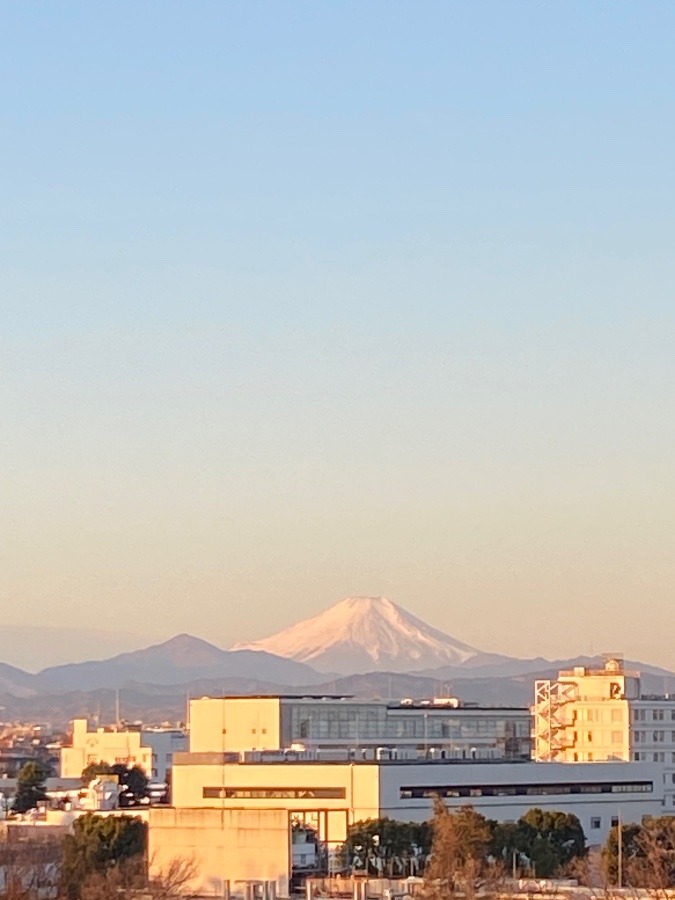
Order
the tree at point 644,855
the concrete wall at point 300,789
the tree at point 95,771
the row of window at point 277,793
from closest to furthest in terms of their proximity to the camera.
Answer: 1. the tree at point 644,855
2. the concrete wall at point 300,789
3. the row of window at point 277,793
4. the tree at point 95,771

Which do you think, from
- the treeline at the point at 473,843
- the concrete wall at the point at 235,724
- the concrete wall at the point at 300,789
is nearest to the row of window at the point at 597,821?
the concrete wall at the point at 300,789

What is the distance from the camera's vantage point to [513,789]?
79.8 metres

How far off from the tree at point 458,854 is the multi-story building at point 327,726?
116ft

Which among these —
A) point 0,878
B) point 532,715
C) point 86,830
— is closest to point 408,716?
point 532,715

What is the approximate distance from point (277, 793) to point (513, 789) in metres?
8.92

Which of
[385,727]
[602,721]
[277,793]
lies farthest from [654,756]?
[277,793]

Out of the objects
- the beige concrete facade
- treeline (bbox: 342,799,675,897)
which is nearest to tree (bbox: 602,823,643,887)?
treeline (bbox: 342,799,675,897)

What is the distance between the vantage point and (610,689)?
10406 centimetres

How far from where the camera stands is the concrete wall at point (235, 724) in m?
103

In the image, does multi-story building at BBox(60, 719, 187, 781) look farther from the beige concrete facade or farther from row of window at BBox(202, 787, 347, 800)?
row of window at BBox(202, 787, 347, 800)

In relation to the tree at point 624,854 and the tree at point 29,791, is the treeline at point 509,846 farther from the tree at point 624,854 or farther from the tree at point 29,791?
the tree at point 29,791

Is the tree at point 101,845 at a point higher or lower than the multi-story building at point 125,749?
lower

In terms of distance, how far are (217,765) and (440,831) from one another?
22.3 meters

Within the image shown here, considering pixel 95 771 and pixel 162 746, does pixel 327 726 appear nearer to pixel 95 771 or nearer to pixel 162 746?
pixel 95 771
